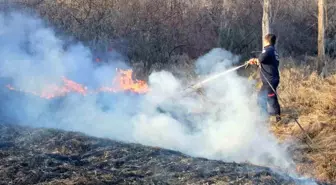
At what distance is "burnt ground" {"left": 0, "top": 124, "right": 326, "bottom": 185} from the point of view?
7234 millimetres

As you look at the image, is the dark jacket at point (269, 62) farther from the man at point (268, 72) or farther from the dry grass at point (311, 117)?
the dry grass at point (311, 117)

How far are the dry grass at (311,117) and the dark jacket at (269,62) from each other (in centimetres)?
124

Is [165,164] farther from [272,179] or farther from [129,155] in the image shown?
[272,179]

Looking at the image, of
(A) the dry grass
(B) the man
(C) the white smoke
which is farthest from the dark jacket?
(A) the dry grass

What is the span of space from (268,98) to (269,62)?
2.74 ft

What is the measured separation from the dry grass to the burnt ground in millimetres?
1862

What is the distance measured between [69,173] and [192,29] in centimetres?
1345

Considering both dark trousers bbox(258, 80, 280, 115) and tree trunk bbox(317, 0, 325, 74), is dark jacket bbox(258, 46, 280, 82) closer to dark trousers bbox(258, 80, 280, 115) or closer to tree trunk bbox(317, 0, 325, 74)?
dark trousers bbox(258, 80, 280, 115)

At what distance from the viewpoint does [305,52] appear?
20188 millimetres

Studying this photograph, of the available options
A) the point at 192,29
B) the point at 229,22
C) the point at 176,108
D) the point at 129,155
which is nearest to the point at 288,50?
the point at 229,22

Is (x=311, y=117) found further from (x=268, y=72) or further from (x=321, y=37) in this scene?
(x=321, y=37)

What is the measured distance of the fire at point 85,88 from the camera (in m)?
12.6

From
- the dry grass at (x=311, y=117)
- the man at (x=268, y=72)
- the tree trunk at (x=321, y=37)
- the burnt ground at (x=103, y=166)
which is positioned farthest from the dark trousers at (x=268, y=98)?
the tree trunk at (x=321, y=37)

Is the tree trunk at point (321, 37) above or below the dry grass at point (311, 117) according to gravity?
above
